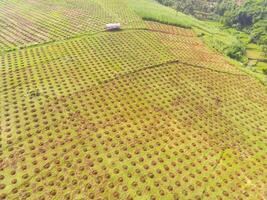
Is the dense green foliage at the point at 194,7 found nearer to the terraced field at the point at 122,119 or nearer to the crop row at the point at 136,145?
the terraced field at the point at 122,119

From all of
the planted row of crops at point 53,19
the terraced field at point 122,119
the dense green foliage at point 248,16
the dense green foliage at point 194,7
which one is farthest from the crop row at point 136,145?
the dense green foliage at point 194,7

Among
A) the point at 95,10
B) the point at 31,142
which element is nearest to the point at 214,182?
the point at 31,142

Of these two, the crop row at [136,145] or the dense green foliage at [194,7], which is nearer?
the crop row at [136,145]

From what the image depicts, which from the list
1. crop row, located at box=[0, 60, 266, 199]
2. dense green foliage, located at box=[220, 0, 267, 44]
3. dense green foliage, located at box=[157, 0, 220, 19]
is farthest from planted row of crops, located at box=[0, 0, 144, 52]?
dense green foliage, located at box=[220, 0, 267, 44]

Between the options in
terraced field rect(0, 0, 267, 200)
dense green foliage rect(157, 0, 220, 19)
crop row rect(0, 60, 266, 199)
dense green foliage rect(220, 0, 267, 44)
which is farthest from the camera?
dense green foliage rect(157, 0, 220, 19)

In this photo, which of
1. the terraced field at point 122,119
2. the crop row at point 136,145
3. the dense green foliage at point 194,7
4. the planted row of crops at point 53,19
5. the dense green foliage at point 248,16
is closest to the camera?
the crop row at point 136,145

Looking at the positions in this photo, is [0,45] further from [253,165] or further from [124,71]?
[253,165]

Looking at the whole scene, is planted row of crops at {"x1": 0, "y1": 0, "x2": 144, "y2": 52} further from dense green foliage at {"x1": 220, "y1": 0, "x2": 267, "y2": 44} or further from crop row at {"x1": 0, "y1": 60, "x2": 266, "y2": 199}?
dense green foliage at {"x1": 220, "y1": 0, "x2": 267, "y2": 44}

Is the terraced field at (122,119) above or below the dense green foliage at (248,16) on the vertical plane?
above
